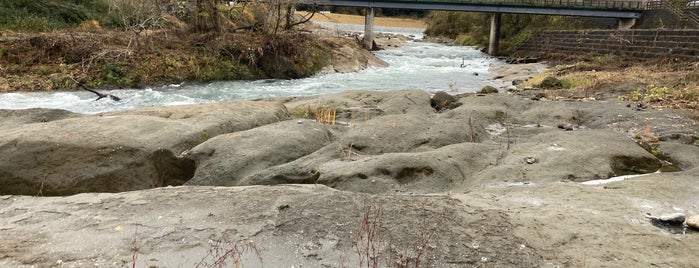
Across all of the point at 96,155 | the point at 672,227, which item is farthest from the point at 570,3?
the point at 96,155

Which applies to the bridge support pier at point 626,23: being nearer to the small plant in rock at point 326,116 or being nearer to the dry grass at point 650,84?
the dry grass at point 650,84

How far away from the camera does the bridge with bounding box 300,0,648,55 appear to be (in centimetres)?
4097

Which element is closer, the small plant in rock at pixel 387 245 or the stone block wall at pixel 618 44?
the small plant in rock at pixel 387 245

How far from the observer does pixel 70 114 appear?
10430 millimetres

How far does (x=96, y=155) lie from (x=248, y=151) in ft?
7.11

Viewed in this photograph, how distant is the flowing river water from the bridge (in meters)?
11.0

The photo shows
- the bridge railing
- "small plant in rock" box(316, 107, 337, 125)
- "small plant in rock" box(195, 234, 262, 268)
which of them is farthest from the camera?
the bridge railing

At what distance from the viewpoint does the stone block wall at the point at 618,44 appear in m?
21.2

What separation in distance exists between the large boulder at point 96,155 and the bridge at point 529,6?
111 ft

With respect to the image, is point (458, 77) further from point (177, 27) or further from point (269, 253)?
point (269, 253)

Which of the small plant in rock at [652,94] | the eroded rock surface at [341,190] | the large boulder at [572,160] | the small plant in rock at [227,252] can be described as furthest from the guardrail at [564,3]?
the small plant in rock at [227,252]

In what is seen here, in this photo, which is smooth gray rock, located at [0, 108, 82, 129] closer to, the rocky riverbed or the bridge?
the rocky riverbed

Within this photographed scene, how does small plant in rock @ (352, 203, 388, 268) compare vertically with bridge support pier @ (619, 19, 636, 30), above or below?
below

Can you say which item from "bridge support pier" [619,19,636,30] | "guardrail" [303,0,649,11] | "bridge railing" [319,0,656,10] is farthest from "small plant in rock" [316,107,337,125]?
"bridge support pier" [619,19,636,30]
